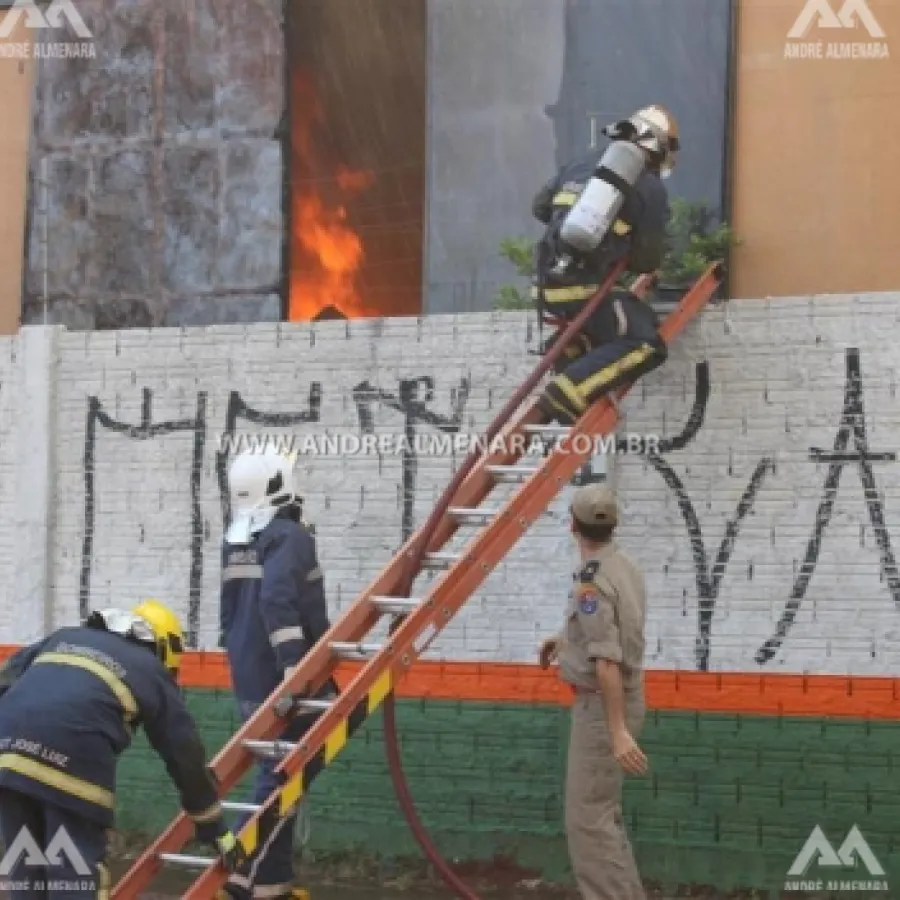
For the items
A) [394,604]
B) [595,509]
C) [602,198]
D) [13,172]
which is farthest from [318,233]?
[595,509]

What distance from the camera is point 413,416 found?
26.7ft

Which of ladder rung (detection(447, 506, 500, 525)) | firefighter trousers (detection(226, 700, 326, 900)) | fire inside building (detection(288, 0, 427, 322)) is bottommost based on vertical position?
firefighter trousers (detection(226, 700, 326, 900))

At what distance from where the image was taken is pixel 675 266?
9.66 meters

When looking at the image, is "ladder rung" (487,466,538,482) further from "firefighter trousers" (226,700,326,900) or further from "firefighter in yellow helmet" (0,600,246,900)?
"firefighter in yellow helmet" (0,600,246,900)

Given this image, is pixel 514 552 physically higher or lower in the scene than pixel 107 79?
lower

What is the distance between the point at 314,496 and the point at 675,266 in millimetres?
2628

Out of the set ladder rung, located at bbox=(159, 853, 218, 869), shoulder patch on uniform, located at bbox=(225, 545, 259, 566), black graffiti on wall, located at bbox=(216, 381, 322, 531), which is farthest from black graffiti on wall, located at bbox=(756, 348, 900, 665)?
ladder rung, located at bbox=(159, 853, 218, 869)

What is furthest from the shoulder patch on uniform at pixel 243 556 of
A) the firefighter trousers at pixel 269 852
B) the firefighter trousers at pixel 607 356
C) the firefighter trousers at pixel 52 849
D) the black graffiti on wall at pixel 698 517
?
the black graffiti on wall at pixel 698 517

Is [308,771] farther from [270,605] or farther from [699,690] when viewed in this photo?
[699,690]

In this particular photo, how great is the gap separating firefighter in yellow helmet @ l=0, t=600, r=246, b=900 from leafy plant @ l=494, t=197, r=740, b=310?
4.58 meters

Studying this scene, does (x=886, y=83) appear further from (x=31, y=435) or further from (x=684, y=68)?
(x=31, y=435)

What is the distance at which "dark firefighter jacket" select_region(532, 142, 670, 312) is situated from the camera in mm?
6906

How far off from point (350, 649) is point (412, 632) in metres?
0.30

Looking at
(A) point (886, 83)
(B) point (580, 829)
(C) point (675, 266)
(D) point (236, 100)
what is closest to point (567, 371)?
(B) point (580, 829)
